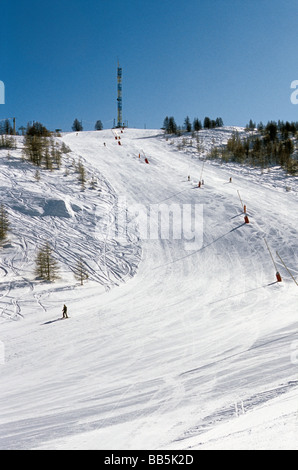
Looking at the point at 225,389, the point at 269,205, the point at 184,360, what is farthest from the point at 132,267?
the point at 269,205

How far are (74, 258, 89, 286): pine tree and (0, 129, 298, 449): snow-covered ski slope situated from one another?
0.30 m

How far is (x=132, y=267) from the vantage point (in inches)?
542

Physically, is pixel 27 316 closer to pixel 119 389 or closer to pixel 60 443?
pixel 119 389

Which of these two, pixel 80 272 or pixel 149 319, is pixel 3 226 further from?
pixel 149 319

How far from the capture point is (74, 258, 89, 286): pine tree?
1287cm

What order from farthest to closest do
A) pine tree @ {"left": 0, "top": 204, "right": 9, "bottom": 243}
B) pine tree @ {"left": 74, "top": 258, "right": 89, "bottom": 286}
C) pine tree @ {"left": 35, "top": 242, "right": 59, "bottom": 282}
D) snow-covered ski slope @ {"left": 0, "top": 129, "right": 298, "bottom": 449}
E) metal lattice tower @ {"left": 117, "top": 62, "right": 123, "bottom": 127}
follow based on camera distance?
metal lattice tower @ {"left": 117, "top": 62, "right": 123, "bottom": 127}, pine tree @ {"left": 0, "top": 204, "right": 9, "bottom": 243}, pine tree @ {"left": 74, "top": 258, "right": 89, "bottom": 286}, pine tree @ {"left": 35, "top": 242, "right": 59, "bottom": 282}, snow-covered ski slope @ {"left": 0, "top": 129, "right": 298, "bottom": 449}

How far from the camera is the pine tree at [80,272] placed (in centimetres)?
1287

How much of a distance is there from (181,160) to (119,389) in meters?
27.1

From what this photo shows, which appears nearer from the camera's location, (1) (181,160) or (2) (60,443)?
(2) (60,443)

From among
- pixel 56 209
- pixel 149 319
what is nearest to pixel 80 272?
pixel 149 319

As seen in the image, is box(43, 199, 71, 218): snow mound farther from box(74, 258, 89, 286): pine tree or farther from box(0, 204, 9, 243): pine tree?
box(74, 258, 89, 286): pine tree

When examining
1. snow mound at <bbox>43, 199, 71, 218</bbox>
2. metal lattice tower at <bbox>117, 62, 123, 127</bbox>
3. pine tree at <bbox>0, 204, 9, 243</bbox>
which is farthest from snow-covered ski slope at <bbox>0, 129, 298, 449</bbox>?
metal lattice tower at <bbox>117, 62, 123, 127</bbox>

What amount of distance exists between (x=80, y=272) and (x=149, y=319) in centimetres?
500

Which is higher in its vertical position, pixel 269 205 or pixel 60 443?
pixel 269 205
